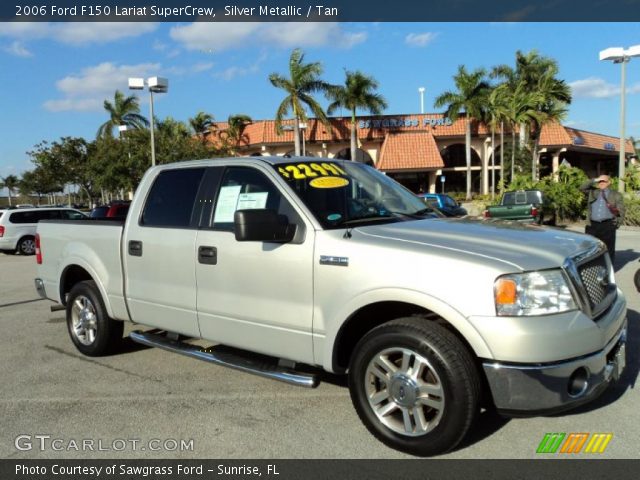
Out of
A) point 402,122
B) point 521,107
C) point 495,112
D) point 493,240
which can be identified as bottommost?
point 493,240

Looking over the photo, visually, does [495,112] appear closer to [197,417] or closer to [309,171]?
[309,171]

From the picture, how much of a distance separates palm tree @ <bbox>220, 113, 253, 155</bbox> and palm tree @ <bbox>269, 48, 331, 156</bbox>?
24.8 ft

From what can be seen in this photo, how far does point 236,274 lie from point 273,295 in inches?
14.8

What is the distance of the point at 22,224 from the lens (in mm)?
18594

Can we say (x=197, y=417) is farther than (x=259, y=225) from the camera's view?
Yes

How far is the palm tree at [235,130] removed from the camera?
44094mm

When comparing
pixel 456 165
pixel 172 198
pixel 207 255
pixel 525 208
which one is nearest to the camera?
pixel 207 255

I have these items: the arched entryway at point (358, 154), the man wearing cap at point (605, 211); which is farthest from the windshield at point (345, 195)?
the arched entryway at point (358, 154)

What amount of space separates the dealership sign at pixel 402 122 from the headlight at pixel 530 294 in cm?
4268

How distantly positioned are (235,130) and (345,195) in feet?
137

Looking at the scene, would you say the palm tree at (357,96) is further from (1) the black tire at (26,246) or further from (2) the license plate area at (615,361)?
(2) the license plate area at (615,361)

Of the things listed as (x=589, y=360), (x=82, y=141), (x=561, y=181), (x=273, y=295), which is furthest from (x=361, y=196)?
(x=82, y=141)

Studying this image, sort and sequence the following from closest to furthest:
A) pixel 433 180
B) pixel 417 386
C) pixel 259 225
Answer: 1. pixel 417 386
2. pixel 259 225
3. pixel 433 180

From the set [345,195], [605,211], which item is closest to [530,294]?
[345,195]
